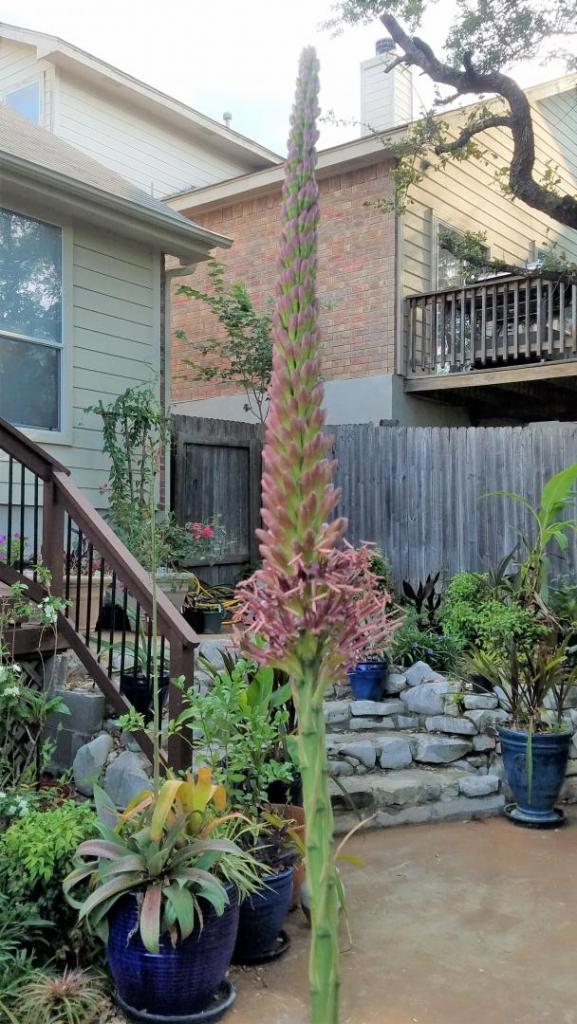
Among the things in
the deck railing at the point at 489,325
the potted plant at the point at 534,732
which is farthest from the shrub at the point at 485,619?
the deck railing at the point at 489,325

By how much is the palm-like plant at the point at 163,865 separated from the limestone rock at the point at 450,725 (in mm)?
2936

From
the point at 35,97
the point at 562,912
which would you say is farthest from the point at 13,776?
the point at 35,97

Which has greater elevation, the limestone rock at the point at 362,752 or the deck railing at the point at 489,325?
the deck railing at the point at 489,325

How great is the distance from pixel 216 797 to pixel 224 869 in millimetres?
306

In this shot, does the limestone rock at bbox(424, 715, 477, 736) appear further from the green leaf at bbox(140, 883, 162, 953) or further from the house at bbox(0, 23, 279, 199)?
the house at bbox(0, 23, 279, 199)

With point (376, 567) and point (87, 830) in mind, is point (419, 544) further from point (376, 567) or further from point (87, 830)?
point (87, 830)

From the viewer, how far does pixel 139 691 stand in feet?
15.1

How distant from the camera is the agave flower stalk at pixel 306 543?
24.2 inches

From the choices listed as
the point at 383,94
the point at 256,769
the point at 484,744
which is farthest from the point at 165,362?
the point at 383,94

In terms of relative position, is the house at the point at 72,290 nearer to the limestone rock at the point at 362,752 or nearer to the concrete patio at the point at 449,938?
the limestone rock at the point at 362,752

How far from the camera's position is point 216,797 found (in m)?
3.28

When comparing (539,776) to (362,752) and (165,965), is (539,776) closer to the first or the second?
(362,752)

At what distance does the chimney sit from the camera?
14.0 meters

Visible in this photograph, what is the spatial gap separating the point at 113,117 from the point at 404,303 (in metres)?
5.42
